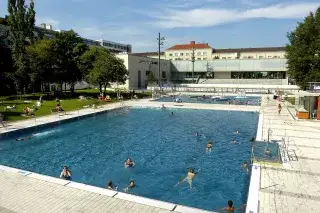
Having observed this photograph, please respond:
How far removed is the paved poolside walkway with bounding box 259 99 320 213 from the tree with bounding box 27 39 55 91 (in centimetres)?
2982

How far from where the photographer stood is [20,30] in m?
39.1

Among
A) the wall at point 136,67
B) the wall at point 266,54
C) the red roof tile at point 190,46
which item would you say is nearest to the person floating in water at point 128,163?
the wall at point 136,67

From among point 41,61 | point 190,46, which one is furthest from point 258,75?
point 41,61

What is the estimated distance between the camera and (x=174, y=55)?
10350 centimetres

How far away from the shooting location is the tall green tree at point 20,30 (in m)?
36.0

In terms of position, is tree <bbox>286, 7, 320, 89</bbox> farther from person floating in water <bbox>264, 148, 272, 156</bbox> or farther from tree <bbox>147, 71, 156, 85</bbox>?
tree <bbox>147, 71, 156, 85</bbox>

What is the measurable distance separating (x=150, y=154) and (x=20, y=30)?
104 ft

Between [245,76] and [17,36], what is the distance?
5672cm

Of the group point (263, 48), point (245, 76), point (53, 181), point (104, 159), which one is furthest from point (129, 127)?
point (263, 48)

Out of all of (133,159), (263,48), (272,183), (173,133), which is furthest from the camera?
(263,48)

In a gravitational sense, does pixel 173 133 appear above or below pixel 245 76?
below

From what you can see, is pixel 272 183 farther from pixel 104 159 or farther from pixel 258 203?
pixel 104 159

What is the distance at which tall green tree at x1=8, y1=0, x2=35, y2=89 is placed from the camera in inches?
1419

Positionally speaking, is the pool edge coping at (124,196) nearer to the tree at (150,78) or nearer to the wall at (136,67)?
the wall at (136,67)
